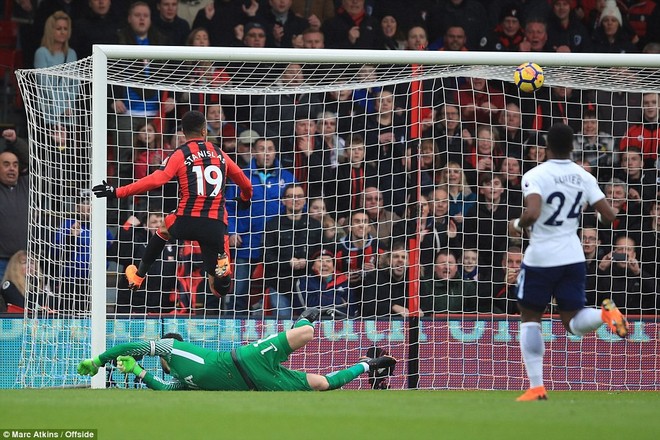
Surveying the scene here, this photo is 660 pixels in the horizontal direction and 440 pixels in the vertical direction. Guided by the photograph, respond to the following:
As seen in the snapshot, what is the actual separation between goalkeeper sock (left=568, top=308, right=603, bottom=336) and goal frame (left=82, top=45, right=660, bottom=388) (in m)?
3.55

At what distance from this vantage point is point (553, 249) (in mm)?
9242

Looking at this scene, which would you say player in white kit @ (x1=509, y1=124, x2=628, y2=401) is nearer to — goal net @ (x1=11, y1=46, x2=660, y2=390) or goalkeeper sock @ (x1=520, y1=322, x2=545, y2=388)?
goalkeeper sock @ (x1=520, y1=322, x2=545, y2=388)

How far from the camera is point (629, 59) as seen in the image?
40.2 ft

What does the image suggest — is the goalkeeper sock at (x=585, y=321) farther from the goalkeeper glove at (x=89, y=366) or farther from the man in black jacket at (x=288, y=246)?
the man in black jacket at (x=288, y=246)

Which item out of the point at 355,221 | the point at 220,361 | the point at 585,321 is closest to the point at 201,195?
the point at 220,361

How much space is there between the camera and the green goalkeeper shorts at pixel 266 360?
10.9 m

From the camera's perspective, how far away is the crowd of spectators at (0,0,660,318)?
44.5 feet

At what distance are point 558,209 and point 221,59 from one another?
4.31 meters

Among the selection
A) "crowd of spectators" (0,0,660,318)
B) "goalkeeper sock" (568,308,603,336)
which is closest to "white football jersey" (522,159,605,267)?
"goalkeeper sock" (568,308,603,336)

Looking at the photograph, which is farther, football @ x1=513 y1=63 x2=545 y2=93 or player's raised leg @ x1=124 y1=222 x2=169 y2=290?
player's raised leg @ x1=124 y1=222 x2=169 y2=290

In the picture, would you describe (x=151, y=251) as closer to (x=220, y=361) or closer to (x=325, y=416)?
(x=220, y=361)

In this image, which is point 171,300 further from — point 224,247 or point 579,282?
point 579,282

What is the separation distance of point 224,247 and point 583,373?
14.8ft

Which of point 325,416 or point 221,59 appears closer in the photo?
point 325,416
